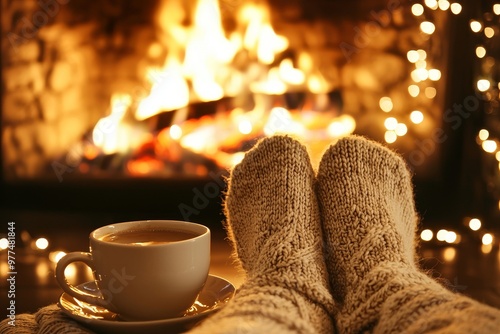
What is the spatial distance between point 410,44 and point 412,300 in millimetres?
1048

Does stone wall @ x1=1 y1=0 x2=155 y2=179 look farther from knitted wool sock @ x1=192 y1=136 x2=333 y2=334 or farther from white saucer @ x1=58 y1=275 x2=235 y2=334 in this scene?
white saucer @ x1=58 y1=275 x2=235 y2=334

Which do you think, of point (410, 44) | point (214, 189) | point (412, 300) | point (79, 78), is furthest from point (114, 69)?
point (412, 300)

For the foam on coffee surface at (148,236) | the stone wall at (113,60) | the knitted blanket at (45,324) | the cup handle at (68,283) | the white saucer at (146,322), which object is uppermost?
the stone wall at (113,60)

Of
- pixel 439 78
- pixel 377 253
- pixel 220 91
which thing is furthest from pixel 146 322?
pixel 439 78

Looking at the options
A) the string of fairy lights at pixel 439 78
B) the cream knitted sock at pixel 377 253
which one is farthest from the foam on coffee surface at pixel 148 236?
the string of fairy lights at pixel 439 78

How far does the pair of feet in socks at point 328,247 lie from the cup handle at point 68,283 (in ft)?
0.53

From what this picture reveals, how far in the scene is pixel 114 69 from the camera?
155 cm

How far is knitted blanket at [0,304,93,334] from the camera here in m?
0.67

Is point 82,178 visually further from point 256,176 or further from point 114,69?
point 256,176

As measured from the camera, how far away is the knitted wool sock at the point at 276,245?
1.98 ft

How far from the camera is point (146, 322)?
62cm

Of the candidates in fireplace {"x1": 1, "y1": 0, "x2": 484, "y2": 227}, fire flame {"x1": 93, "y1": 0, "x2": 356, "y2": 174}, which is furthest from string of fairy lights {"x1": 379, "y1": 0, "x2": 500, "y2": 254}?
fire flame {"x1": 93, "y1": 0, "x2": 356, "y2": 174}

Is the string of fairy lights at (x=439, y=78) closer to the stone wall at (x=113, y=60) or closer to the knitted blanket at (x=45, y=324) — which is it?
the stone wall at (x=113, y=60)

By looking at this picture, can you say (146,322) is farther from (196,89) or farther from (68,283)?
(196,89)
